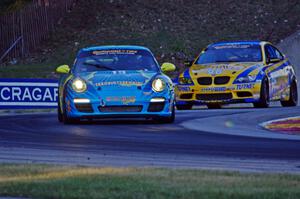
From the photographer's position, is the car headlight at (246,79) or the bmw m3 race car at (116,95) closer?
the bmw m3 race car at (116,95)

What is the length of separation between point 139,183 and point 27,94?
645 inches

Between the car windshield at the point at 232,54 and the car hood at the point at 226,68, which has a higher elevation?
the car windshield at the point at 232,54

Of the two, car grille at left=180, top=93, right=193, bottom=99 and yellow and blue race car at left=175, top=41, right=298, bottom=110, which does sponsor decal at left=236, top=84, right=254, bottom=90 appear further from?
car grille at left=180, top=93, right=193, bottom=99

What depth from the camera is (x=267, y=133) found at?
15.9m

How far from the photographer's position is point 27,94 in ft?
84.9

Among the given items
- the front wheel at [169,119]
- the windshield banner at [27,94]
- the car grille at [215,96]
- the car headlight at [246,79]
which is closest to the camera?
the front wheel at [169,119]

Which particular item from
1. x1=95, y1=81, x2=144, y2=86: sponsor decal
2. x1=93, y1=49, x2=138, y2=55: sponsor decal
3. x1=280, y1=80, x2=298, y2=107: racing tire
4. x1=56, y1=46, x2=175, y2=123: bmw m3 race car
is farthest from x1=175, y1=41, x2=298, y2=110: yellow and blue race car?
x1=95, y1=81, x2=144, y2=86: sponsor decal

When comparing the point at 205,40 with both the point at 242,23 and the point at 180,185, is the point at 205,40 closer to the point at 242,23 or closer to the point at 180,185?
the point at 242,23

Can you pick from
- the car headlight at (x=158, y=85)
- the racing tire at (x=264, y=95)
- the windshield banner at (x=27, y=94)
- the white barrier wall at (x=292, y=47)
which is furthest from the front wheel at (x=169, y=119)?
the white barrier wall at (x=292, y=47)

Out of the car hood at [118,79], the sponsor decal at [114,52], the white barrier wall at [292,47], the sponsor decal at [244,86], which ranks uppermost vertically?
the sponsor decal at [114,52]

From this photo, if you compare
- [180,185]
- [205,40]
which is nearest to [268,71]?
[180,185]

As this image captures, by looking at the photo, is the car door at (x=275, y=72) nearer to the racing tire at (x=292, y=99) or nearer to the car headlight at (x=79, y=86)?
the racing tire at (x=292, y=99)

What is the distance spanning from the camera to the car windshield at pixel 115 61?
19.1 m

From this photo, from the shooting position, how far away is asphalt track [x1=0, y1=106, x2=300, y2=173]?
11.9 metres
